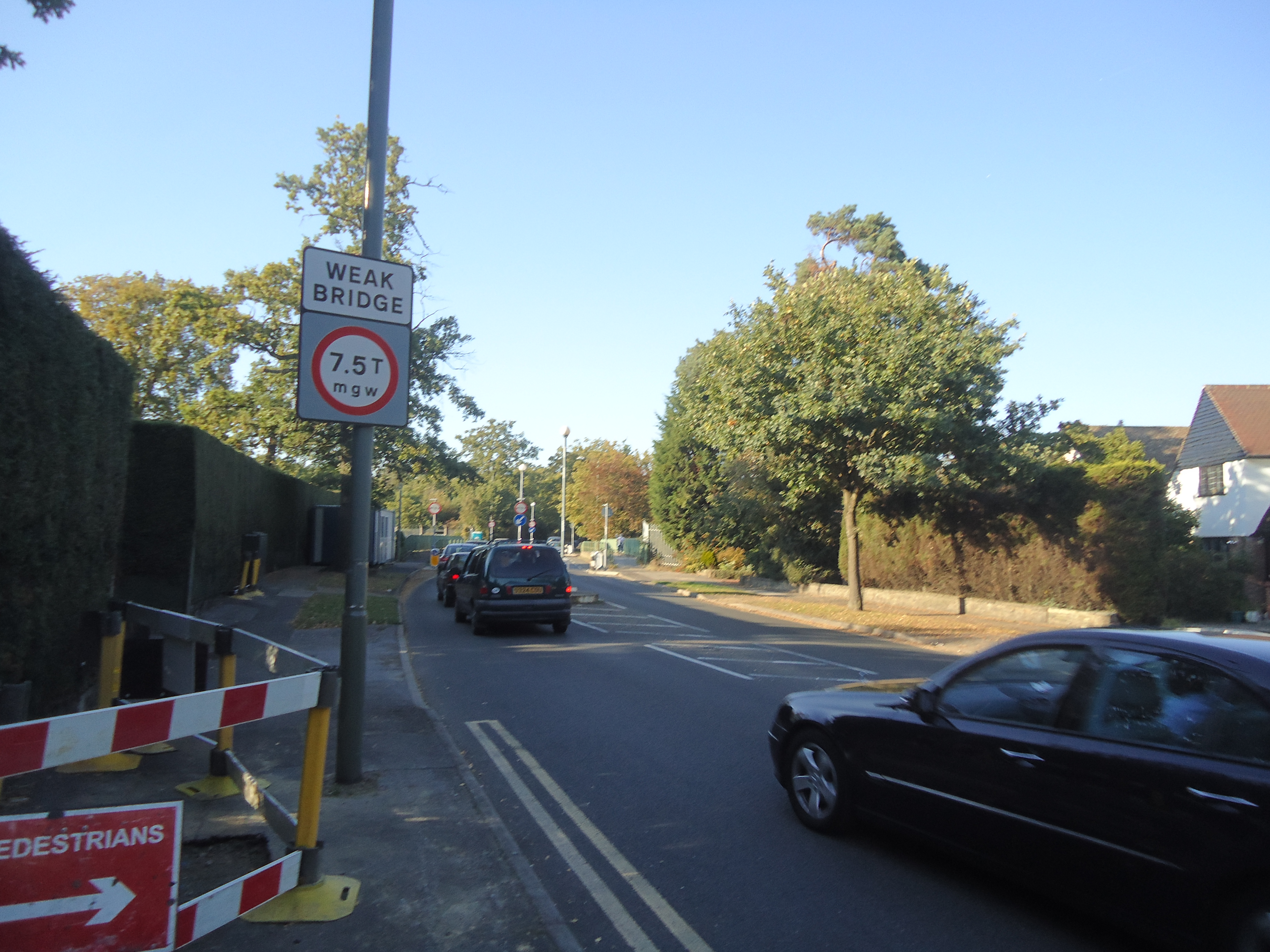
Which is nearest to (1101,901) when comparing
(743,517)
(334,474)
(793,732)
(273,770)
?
(793,732)

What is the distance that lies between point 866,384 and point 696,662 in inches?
316

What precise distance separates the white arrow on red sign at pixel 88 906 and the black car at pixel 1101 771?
3.79 meters

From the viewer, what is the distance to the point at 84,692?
331 inches

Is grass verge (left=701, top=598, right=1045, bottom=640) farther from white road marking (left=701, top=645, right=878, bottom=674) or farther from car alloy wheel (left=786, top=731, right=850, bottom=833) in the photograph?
car alloy wheel (left=786, top=731, right=850, bottom=833)

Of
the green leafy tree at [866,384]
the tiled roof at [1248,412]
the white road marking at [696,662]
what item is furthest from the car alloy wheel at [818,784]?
the tiled roof at [1248,412]

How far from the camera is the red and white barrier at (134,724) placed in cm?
313

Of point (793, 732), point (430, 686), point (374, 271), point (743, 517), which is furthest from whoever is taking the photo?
point (743, 517)

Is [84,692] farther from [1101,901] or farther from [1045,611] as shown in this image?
[1045,611]

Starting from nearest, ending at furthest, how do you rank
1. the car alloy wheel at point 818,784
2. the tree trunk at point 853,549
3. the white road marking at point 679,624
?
the car alloy wheel at point 818,784, the white road marking at point 679,624, the tree trunk at point 853,549

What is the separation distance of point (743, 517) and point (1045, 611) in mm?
13835

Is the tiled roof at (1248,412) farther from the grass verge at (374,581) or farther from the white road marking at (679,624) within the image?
the grass verge at (374,581)

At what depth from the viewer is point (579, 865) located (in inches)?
204

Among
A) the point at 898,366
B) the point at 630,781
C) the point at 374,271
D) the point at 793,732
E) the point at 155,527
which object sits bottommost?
the point at 630,781

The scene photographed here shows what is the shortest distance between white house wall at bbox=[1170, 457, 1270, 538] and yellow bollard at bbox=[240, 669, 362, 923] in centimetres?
3088
